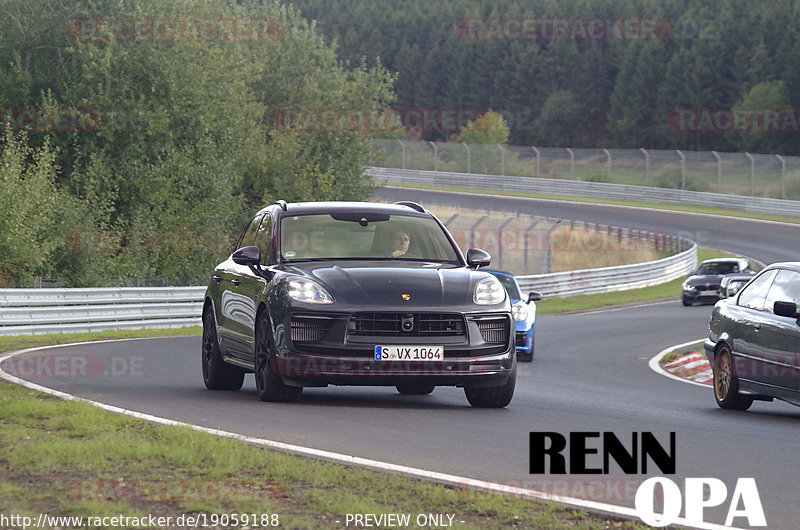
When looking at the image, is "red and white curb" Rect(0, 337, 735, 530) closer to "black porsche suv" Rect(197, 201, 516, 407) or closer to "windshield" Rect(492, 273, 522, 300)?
"black porsche suv" Rect(197, 201, 516, 407)

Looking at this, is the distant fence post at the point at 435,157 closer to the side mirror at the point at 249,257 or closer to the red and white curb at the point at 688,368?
the red and white curb at the point at 688,368

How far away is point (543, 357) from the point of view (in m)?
20.6

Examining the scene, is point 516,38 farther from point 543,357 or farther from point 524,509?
point 524,509

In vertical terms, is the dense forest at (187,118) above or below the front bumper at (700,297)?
above

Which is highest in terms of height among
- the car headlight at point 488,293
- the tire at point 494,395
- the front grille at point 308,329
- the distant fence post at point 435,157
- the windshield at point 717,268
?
the car headlight at point 488,293

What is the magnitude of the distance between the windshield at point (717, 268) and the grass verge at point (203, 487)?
2749cm

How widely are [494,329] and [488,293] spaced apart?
0.99 ft

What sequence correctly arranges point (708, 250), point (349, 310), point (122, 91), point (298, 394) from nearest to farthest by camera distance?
point (349, 310), point (298, 394), point (122, 91), point (708, 250)

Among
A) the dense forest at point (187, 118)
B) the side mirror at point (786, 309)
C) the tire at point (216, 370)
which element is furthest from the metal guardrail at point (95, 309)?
the side mirror at point (786, 309)

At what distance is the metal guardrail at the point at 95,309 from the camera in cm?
2305

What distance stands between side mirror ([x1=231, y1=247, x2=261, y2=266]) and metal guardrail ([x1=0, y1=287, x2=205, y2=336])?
43.7ft

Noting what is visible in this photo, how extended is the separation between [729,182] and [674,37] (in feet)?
123

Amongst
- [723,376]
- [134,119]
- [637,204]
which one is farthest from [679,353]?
[637,204]

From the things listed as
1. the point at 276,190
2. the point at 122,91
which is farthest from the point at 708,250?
the point at 122,91
